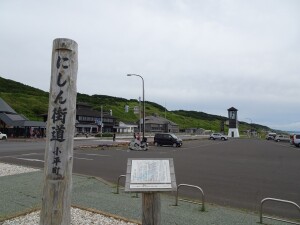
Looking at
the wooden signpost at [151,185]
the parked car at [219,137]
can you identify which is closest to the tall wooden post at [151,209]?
the wooden signpost at [151,185]

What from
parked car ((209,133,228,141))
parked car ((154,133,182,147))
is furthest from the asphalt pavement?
parked car ((209,133,228,141))

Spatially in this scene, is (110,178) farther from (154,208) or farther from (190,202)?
(154,208)

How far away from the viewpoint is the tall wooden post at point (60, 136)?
409 centimetres

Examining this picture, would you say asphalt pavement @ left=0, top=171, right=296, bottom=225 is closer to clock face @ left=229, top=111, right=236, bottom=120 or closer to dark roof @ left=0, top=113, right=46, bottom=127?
dark roof @ left=0, top=113, right=46, bottom=127

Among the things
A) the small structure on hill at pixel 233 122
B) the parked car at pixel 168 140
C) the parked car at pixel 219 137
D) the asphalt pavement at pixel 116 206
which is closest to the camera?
the asphalt pavement at pixel 116 206

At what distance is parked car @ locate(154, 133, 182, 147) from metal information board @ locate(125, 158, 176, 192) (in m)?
29.8

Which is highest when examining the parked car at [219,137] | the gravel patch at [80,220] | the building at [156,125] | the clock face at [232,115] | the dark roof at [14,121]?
the clock face at [232,115]

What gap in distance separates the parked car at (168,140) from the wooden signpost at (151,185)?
29964 mm

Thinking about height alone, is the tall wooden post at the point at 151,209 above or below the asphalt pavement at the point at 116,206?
above

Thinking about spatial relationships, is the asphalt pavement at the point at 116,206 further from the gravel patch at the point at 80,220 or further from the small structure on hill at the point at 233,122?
the small structure on hill at the point at 233,122

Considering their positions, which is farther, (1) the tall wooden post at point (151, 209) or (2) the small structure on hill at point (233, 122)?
(2) the small structure on hill at point (233, 122)

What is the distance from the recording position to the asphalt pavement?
21.1 feet

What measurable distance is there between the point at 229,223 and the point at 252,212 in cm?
141

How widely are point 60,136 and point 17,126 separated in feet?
159
